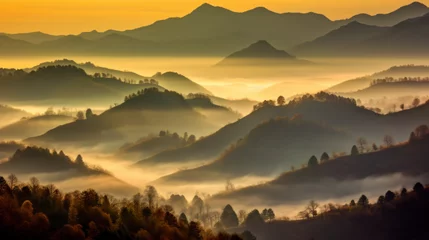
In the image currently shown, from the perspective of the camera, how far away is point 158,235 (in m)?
153

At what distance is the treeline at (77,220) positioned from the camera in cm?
13862

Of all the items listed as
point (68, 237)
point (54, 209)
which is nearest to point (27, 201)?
point (54, 209)

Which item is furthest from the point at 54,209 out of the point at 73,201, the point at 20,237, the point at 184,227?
the point at 184,227

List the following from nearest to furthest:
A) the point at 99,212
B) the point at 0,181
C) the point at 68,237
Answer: the point at 68,237 → the point at 99,212 → the point at 0,181

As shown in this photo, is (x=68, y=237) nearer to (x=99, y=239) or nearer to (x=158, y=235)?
(x=99, y=239)

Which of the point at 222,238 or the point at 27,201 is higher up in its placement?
the point at 27,201

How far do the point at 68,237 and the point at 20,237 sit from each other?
871 centimetres

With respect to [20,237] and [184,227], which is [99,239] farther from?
[184,227]

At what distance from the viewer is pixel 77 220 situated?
147500 millimetres

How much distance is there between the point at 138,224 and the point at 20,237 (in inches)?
1044

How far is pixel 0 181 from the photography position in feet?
533

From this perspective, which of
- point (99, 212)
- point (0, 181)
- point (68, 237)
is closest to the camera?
point (68, 237)

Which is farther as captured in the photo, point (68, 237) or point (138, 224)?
point (138, 224)

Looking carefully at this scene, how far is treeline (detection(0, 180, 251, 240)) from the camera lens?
138625 millimetres
